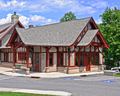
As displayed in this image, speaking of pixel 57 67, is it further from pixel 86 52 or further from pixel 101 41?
pixel 101 41

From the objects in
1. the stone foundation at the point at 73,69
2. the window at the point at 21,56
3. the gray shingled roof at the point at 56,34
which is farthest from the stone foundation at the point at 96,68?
the window at the point at 21,56

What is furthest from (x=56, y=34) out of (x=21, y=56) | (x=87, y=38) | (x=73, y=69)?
(x=21, y=56)

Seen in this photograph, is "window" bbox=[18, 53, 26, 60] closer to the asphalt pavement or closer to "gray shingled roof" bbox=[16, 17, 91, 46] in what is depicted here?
"gray shingled roof" bbox=[16, 17, 91, 46]

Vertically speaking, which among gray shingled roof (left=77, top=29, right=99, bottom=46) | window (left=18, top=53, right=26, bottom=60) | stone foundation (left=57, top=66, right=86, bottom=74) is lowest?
stone foundation (left=57, top=66, right=86, bottom=74)

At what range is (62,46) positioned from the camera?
25.0m

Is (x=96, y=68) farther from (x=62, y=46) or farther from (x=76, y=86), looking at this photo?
(x=76, y=86)

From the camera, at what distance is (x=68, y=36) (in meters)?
26.3

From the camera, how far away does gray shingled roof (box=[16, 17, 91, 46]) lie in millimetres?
24781

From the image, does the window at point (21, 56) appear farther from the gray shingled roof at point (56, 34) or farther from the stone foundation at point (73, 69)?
the stone foundation at point (73, 69)

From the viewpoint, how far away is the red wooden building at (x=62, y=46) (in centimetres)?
2472

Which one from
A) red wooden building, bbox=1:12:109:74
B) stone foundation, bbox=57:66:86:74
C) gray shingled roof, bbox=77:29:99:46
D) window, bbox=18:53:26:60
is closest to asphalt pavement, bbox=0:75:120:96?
red wooden building, bbox=1:12:109:74

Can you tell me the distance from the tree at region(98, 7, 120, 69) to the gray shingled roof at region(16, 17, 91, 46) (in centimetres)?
825

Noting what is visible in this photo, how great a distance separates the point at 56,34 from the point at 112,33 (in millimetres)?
11503

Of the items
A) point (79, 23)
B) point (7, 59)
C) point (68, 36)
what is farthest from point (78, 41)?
point (7, 59)
